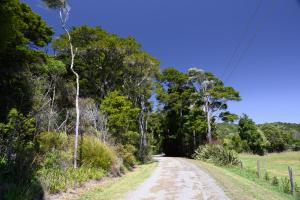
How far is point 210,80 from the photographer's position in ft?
120

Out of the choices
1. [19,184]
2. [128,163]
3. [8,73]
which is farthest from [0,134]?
[128,163]

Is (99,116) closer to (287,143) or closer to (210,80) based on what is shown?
(210,80)

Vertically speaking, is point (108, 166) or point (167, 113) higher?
point (167, 113)

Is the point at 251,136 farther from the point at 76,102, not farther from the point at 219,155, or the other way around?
the point at 76,102

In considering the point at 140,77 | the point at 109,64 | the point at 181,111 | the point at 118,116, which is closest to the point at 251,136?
the point at 181,111

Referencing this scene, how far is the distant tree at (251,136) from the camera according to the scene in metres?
58.4

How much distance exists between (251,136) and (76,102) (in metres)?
50.6

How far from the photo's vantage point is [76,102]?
1525 cm

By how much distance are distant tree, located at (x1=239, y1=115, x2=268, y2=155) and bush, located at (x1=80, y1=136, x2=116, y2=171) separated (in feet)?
161

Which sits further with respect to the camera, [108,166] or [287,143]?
[287,143]

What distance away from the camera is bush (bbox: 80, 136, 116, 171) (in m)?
14.0

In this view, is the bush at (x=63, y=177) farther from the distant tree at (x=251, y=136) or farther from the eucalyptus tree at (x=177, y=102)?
the distant tree at (x=251, y=136)

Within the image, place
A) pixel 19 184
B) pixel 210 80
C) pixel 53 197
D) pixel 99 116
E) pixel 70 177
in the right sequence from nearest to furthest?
1. pixel 19 184
2. pixel 53 197
3. pixel 70 177
4. pixel 99 116
5. pixel 210 80

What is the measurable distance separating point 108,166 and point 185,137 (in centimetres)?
2947
